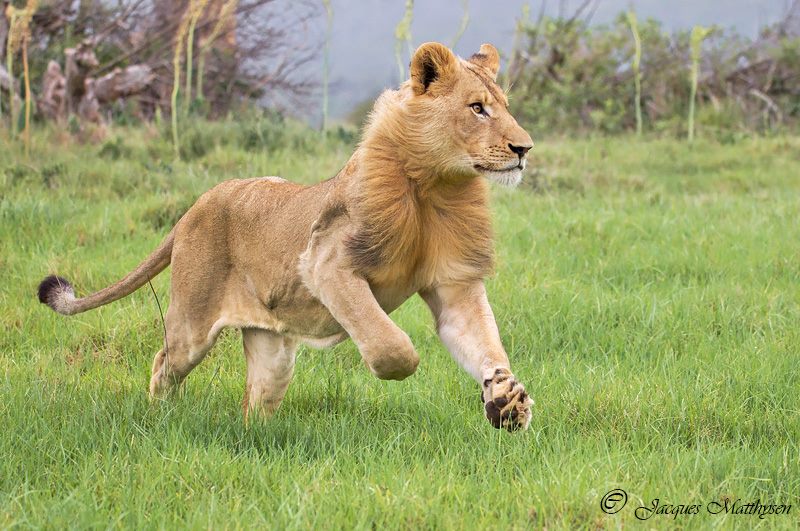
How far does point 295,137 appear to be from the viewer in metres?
9.77

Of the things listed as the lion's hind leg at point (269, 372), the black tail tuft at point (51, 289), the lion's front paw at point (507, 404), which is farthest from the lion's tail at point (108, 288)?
the lion's front paw at point (507, 404)

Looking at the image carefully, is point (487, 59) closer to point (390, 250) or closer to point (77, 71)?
point (390, 250)

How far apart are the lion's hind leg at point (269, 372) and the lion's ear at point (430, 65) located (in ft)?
3.55

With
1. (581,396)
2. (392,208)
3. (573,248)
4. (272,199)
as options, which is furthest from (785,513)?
(573,248)

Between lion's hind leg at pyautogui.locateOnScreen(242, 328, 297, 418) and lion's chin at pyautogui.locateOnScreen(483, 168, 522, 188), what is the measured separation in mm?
1047

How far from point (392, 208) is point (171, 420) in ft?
3.40

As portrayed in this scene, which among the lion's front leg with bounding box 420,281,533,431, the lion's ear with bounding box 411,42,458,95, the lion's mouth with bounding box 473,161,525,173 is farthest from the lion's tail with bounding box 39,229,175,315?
the lion's mouth with bounding box 473,161,525,173

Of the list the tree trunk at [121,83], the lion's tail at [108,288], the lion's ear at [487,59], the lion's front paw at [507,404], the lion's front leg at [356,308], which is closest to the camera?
the lion's front paw at [507,404]

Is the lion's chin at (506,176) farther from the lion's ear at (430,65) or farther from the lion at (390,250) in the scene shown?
the lion's ear at (430,65)

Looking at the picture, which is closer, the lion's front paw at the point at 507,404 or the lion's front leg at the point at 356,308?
the lion's front paw at the point at 507,404

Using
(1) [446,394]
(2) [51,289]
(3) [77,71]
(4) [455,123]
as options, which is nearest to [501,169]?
(4) [455,123]

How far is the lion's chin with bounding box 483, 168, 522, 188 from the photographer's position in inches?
128

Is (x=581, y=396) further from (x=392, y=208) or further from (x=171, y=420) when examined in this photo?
(x=171, y=420)

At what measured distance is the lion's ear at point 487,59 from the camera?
3635 millimetres
